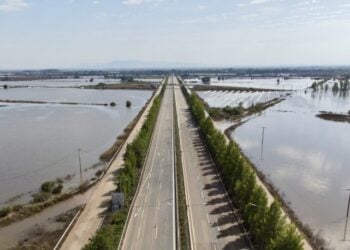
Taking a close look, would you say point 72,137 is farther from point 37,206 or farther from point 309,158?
point 309,158

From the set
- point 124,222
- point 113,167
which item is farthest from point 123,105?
point 124,222

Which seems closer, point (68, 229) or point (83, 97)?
point (68, 229)

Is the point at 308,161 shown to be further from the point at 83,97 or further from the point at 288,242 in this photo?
the point at 83,97

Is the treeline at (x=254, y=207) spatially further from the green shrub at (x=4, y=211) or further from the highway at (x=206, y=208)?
the green shrub at (x=4, y=211)

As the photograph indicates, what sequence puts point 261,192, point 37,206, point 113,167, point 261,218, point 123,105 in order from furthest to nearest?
point 123,105 < point 113,167 < point 37,206 < point 261,192 < point 261,218

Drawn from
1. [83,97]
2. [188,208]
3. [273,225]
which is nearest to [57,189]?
[188,208]

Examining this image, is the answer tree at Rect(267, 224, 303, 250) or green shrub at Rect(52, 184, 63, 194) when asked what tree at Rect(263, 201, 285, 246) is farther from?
green shrub at Rect(52, 184, 63, 194)
